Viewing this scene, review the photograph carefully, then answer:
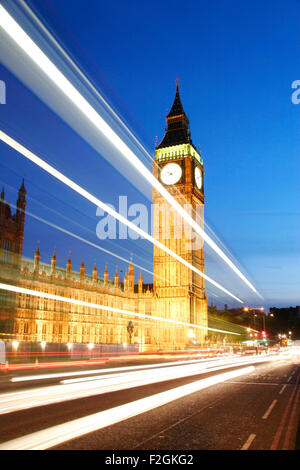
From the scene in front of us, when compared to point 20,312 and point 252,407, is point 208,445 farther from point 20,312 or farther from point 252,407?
point 20,312

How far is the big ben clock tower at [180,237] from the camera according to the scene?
93875 millimetres

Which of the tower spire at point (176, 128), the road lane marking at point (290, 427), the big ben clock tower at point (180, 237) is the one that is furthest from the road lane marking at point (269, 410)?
the tower spire at point (176, 128)

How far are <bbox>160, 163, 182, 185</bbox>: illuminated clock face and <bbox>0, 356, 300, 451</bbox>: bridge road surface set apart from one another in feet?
292

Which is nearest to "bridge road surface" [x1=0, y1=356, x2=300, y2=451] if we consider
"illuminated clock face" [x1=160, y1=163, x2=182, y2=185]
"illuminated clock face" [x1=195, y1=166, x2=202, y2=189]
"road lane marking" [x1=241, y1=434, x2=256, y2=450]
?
"road lane marking" [x1=241, y1=434, x2=256, y2=450]

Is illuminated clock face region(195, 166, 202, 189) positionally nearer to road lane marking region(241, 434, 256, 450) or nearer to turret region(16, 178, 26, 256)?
turret region(16, 178, 26, 256)

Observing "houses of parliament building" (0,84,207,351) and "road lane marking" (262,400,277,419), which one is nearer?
"road lane marking" (262,400,277,419)

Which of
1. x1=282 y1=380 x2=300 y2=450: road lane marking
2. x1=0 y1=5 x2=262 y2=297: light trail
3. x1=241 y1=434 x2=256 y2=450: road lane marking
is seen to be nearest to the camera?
x1=241 y1=434 x2=256 y2=450: road lane marking

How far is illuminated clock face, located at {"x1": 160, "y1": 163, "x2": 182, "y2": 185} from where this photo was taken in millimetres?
101812

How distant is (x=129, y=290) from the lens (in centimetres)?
9812

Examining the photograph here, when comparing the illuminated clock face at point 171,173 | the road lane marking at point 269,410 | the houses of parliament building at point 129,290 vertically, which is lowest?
the road lane marking at point 269,410

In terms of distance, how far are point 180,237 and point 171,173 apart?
17.0 meters

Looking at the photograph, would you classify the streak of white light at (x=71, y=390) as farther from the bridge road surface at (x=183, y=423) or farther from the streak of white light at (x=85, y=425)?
the streak of white light at (x=85, y=425)

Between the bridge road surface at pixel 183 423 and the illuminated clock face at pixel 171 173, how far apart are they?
89053 mm

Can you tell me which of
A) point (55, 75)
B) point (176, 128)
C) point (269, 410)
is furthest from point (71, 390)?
point (176, 128)
